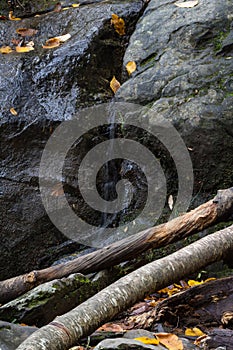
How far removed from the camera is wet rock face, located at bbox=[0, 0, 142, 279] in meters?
4.52

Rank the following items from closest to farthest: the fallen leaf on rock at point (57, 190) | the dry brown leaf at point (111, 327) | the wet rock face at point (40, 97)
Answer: the dry brown leaf at point (111, 327) → the wet rock face at point (40, 97) → the fallen leaf on rock at point (57, 190)

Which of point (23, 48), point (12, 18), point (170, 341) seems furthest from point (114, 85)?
point (170, 341)

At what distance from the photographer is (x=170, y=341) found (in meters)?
2.43

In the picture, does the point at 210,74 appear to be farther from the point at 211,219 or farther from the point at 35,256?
the point at 35,256

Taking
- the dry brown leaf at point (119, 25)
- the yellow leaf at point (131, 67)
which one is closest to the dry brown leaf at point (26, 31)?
the dry brown leaf at point (119, 25)

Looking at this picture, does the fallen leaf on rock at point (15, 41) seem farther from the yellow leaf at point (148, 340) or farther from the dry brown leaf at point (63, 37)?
the yellow leaf at point (148, 340)

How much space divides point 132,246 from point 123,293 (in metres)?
0.77

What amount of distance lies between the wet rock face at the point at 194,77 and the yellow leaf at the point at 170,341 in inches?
76.3

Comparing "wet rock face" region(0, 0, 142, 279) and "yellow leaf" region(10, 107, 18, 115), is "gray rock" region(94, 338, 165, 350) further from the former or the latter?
"yellow leaf" region(10, 107, 18, 115)

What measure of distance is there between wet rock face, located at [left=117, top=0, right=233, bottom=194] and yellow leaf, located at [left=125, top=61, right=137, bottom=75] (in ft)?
0.15

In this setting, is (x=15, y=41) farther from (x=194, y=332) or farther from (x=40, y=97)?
(x=194, y=332)

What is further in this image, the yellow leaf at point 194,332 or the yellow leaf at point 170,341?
the yellow leaf at point 194,332

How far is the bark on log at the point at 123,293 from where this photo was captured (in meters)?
2.21

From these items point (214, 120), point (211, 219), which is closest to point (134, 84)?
point (214, 120)
